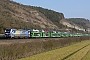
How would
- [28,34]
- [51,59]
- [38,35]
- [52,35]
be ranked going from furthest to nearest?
[52,35] → [38,35] → [28,34] → [51,59]

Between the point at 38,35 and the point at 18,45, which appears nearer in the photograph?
the point at 18,45

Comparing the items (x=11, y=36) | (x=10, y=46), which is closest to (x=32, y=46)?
(x=10, y=46)

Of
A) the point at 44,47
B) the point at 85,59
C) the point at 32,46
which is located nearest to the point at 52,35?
the point at 44,47

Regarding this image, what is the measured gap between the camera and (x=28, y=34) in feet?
259

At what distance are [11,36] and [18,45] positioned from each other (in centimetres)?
4203

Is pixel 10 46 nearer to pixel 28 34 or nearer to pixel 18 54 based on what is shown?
pixel 18 54

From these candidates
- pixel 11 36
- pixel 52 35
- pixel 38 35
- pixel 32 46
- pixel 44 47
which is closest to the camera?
pixel 32 46

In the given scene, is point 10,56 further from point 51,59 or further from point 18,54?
point 51,59

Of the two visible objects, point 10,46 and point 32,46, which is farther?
point 32,46

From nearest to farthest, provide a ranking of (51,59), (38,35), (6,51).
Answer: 1. (6,51)
2. (51,59)
3. (38,35)

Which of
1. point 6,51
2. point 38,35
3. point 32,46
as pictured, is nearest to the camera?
point 6,51

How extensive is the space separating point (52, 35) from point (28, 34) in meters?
21.6

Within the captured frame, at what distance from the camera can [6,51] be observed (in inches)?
875

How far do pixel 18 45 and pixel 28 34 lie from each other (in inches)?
2123
